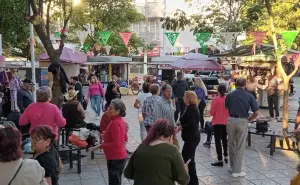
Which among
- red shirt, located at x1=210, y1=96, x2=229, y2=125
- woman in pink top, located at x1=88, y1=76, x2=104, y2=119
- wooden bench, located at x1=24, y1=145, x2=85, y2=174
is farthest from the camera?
woman in pink top, located at x1=88, y1=76, x2=104, y2=119

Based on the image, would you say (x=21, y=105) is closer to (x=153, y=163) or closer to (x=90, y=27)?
(x=153, y=163)

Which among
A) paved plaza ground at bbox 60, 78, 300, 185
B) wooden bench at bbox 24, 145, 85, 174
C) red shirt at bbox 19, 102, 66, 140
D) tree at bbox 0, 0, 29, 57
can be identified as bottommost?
paved plaza ground at bbox 60, 78, 300, 185

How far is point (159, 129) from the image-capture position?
12.0 ft

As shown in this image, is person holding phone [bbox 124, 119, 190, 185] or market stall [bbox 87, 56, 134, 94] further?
market stall [bbox 87, 56, 134, 94]

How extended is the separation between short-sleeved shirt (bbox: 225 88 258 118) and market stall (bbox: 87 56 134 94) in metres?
12.0

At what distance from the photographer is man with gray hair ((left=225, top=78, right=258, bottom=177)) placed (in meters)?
6.64

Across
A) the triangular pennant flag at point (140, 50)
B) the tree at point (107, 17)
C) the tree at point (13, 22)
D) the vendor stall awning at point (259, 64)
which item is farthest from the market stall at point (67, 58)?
the triangular pennant flag at point (140, 50)

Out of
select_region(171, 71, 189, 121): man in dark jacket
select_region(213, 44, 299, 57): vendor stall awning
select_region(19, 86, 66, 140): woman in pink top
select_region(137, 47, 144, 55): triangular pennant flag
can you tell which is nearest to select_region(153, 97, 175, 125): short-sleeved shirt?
select_region(19, 86, 66, 140): woman in pink top

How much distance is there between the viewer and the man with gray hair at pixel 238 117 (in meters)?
6.64

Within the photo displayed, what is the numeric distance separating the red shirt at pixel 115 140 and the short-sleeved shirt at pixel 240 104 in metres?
2.39

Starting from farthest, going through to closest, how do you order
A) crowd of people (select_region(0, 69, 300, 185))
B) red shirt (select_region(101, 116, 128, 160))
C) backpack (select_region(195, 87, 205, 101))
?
backpack (select_region(195, 87, 205, 101))
red shirt (select_region(101, 116, 128, 160))
crowd of people (select_region(0, 69, 300, 185))

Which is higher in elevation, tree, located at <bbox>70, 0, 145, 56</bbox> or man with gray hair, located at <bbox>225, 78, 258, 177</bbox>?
tree, located at <bbox>70, 0, 145, 56</bbox>

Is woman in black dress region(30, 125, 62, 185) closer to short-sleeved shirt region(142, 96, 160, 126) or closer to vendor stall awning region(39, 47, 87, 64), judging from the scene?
short-sleeved shirt region(142, 96, 160, 126)

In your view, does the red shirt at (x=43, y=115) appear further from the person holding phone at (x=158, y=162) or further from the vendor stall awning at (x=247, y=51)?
the vendor stall awning at (x=247, y=51)
